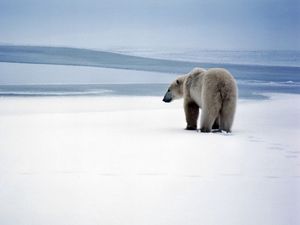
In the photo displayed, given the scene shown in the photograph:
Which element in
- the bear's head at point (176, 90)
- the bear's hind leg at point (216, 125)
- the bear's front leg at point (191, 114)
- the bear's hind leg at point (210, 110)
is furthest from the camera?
the bear's head at point (176, 90)

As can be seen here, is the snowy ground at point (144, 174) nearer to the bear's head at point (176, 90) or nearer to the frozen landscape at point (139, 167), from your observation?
the frozen landscape at point (139, 167)

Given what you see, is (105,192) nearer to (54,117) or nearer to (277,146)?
(277,146)

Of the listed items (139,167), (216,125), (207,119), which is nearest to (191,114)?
(216,125)

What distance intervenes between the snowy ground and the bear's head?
0.67 metres

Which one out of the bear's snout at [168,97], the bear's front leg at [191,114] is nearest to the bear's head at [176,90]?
the bear's snout at [168,97]

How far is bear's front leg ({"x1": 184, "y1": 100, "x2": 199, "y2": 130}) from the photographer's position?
157 inches

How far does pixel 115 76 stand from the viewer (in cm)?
868

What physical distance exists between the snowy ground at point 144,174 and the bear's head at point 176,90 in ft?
2.19

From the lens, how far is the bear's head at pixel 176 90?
454 cm

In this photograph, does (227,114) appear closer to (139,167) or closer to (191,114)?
(191,114)

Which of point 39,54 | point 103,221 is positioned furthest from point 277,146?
point 39,54

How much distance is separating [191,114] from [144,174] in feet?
6.12

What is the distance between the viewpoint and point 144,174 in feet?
7.47

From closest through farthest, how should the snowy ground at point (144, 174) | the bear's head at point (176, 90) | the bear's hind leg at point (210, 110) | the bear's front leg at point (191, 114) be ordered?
the snowy ground at point (144, 174) → the bear's hind leg at point (210, 110) → the bear's front leg at point (191, 114) → the bear's head at point (176, 90)
